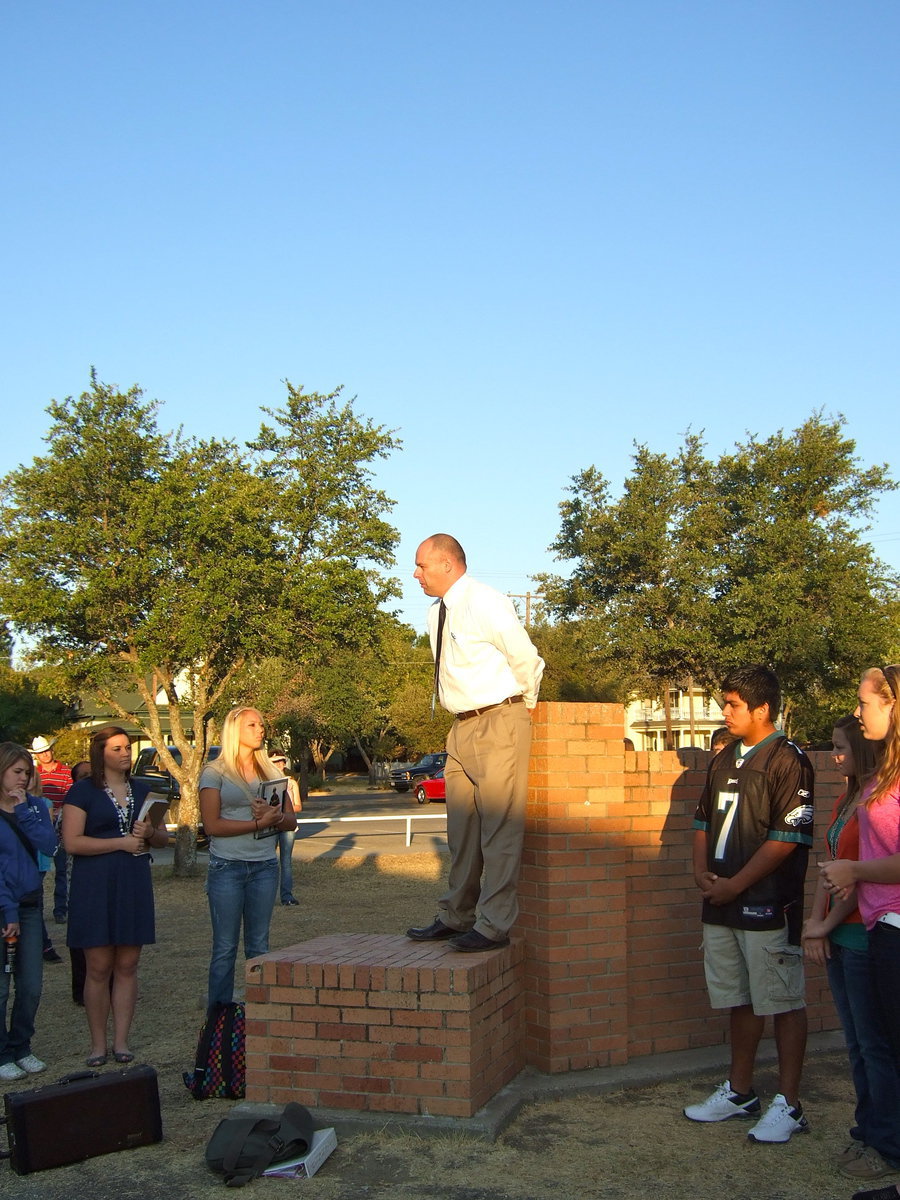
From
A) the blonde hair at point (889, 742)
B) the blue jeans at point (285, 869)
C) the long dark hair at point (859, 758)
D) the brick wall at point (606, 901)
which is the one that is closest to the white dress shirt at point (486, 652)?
the brick wall at point (606, 901)

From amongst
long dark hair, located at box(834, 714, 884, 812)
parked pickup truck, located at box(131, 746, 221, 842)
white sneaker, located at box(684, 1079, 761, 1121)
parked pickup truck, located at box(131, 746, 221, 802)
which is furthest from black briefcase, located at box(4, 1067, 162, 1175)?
parked pickup truck, located at box(131, 746, 221, 802)

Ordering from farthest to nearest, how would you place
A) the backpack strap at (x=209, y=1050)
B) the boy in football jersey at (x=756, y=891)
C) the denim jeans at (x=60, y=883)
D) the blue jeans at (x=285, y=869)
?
the blue jeans at (x=285, y=869) < the denim jeans at (x=60, y=883) < the backpack strap at (x=209, y=1050) < the boy in football jersey at (x=756, y=891)

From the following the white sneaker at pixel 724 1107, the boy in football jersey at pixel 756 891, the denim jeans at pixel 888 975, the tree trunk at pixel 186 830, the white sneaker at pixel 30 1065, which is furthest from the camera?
the tree trunk at pixel 186 830

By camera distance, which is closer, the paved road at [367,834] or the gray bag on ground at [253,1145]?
the gray bag on ground at [253,1145]

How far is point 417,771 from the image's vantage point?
40.7 meters

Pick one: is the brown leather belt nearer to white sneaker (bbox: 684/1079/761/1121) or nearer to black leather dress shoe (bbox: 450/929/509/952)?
black leather dress shoe (bbox: 450/929/509/952)

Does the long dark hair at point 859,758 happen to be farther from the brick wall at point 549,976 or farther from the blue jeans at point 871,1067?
the brick wall at point 549,976

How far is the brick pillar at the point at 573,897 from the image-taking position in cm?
530

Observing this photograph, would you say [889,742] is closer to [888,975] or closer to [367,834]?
[888,975]

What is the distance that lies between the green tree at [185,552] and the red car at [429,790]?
19.8 metres

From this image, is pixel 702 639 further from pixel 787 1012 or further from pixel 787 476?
pixel 787 1012

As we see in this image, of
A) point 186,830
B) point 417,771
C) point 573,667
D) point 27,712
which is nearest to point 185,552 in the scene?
point 186,830

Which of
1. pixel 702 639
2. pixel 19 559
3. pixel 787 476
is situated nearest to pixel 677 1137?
pixel 19 559

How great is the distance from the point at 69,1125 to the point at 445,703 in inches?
93.9
